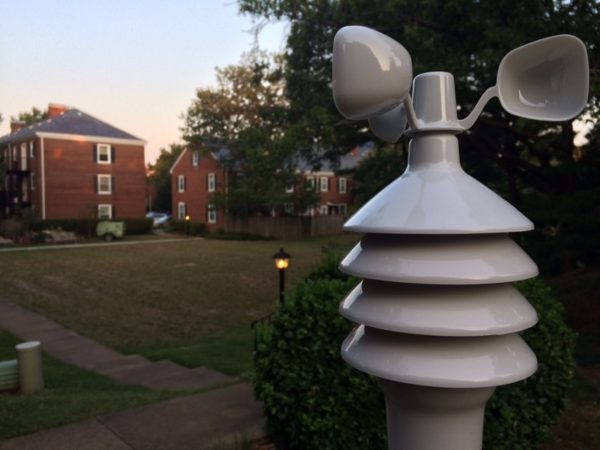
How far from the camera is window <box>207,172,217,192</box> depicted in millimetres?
45438

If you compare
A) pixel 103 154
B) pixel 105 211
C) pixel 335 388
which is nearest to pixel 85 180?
pixel 103 154

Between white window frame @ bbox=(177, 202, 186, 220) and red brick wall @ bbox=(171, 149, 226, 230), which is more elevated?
red brick wall @ bbox=(171, 149, 226, 230)

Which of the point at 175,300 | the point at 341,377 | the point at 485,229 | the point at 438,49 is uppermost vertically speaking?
the point at 438,49

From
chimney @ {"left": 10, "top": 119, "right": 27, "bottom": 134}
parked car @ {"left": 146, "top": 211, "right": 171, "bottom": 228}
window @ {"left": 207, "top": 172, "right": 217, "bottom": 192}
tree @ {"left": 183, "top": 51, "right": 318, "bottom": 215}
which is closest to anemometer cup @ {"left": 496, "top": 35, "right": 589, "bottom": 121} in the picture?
tree @ {"left": 183, "top": 51, "right": 318, "bottom": 215}

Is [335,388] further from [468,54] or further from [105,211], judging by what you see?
[105,211]

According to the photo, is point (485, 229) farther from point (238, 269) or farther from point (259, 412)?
point (238, 269)

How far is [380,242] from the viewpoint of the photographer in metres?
1.10

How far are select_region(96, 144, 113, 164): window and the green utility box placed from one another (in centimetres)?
652

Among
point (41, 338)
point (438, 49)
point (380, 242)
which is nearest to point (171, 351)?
point (41, 338)

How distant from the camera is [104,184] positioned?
42125 millimetres

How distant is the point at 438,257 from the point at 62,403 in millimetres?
6204

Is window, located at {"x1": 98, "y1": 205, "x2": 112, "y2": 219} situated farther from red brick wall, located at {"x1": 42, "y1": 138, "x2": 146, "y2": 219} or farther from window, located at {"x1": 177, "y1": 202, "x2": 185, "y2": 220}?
window, located at {"x1": 177, "y1": 202, "x2": 185, "y2": 220}

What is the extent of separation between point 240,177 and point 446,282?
4276 cm

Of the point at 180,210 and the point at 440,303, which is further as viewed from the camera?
the point at 180,210
